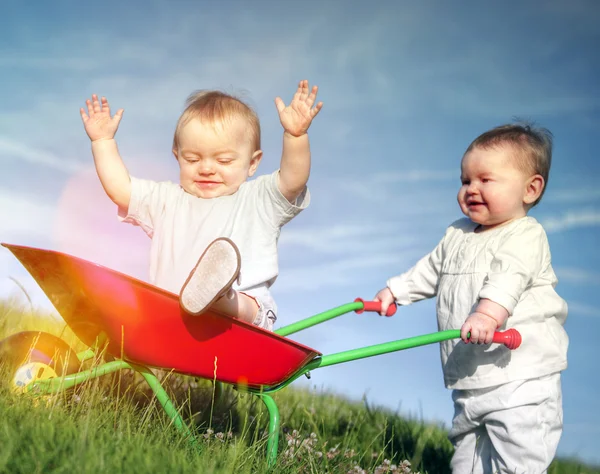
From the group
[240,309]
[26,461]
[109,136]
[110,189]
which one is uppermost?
[109,136]

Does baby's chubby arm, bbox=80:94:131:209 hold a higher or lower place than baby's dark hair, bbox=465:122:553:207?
lower

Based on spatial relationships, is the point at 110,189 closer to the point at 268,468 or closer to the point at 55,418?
the point at 55,418

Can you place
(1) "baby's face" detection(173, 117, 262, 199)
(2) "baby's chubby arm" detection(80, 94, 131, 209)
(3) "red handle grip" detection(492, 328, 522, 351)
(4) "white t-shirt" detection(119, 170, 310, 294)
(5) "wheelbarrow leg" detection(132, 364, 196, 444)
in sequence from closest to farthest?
(5) "wheelbarrow leg" detection(132, 364, 196, 444)
(3) "red handle grip" detection(492, 328, 522, 351)
(4) "white t-shirt" detection(119, 170, 310, 294)
(1) "baby's face" detection(173, 117, 262, 199)
(2) "baby's chubby arm" detection(80, 94, 131, 209)

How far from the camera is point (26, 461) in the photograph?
6.22ft

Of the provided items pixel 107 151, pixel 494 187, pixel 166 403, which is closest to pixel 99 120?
pixel 107 151

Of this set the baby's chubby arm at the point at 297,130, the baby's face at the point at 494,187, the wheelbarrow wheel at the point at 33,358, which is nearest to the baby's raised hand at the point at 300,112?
the baby's chubby arm at the point at 297,130

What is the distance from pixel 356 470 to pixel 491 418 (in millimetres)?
620

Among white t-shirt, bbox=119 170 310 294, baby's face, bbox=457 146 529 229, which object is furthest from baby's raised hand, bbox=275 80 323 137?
baby's face, bbox=457 146 529 229

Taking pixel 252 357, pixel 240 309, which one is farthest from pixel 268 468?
pixel 240 309

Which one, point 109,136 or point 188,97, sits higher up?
point 188,97

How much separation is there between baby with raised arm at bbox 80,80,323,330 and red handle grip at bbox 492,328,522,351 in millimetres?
977

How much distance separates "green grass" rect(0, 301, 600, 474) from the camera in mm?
1924

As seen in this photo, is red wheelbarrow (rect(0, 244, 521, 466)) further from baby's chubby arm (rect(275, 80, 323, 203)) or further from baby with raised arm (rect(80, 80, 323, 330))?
baby's chubby arm (rect(275, 80, 323, 203))

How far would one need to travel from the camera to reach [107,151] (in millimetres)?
3379
